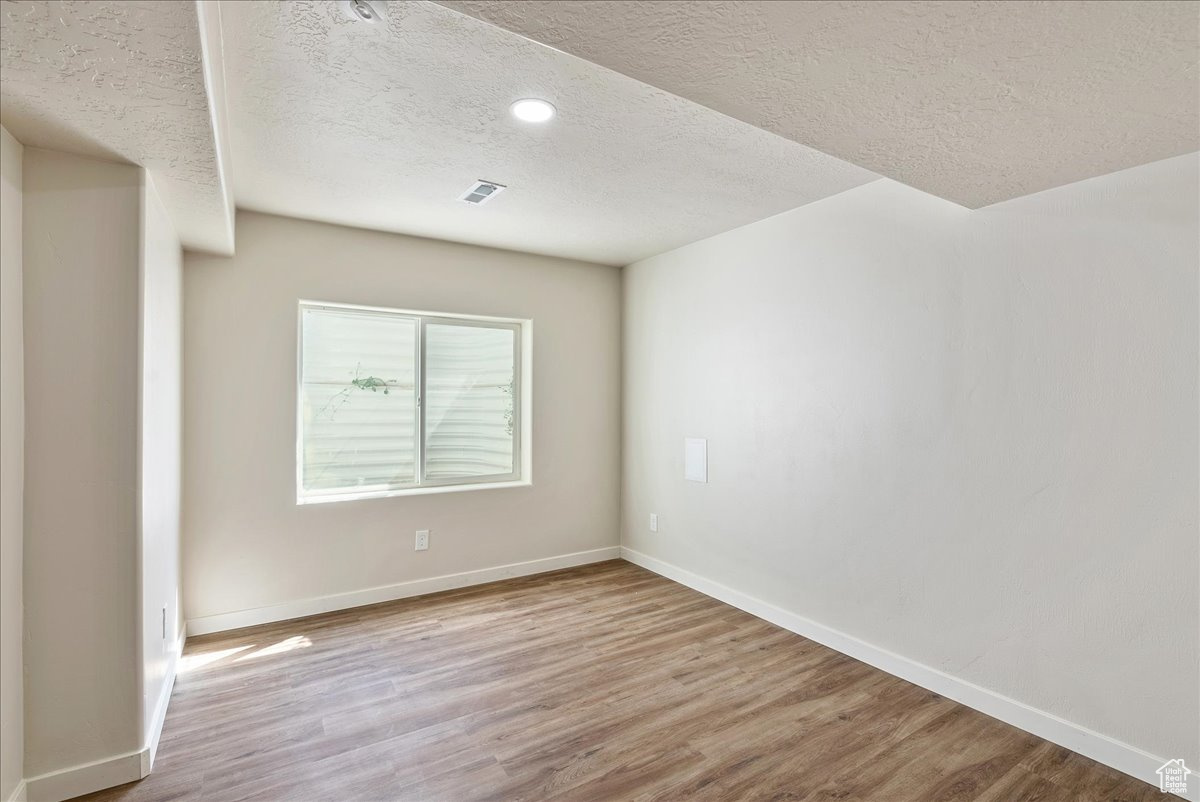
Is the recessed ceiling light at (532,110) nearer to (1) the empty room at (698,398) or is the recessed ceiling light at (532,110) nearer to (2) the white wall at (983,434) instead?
(1) the empty room at (698,398)

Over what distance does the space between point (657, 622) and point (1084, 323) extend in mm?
2542

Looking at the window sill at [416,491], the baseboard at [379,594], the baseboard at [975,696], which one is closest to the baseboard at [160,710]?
the baseboard at [379,594]

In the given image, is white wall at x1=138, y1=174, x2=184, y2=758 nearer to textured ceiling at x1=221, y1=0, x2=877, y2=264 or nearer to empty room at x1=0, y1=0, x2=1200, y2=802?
empty room at x1=0, y1=0, x2=1200, y2=802

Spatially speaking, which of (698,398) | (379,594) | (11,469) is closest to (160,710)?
(11,469)

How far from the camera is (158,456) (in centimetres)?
239

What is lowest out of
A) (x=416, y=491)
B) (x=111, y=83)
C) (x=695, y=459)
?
(x=416, y=491)

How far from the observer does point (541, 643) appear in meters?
3.14

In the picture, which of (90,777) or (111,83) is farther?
(90,777)

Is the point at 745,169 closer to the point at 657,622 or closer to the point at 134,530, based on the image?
the point at 657,622

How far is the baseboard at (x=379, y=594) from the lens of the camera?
3.31 meters

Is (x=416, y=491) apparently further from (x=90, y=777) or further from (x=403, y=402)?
(x=90, y=777)

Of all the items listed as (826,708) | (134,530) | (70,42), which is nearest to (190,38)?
(70,42)

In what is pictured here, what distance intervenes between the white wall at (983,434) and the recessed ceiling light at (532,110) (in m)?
1.75

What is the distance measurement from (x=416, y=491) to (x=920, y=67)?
352 cm
